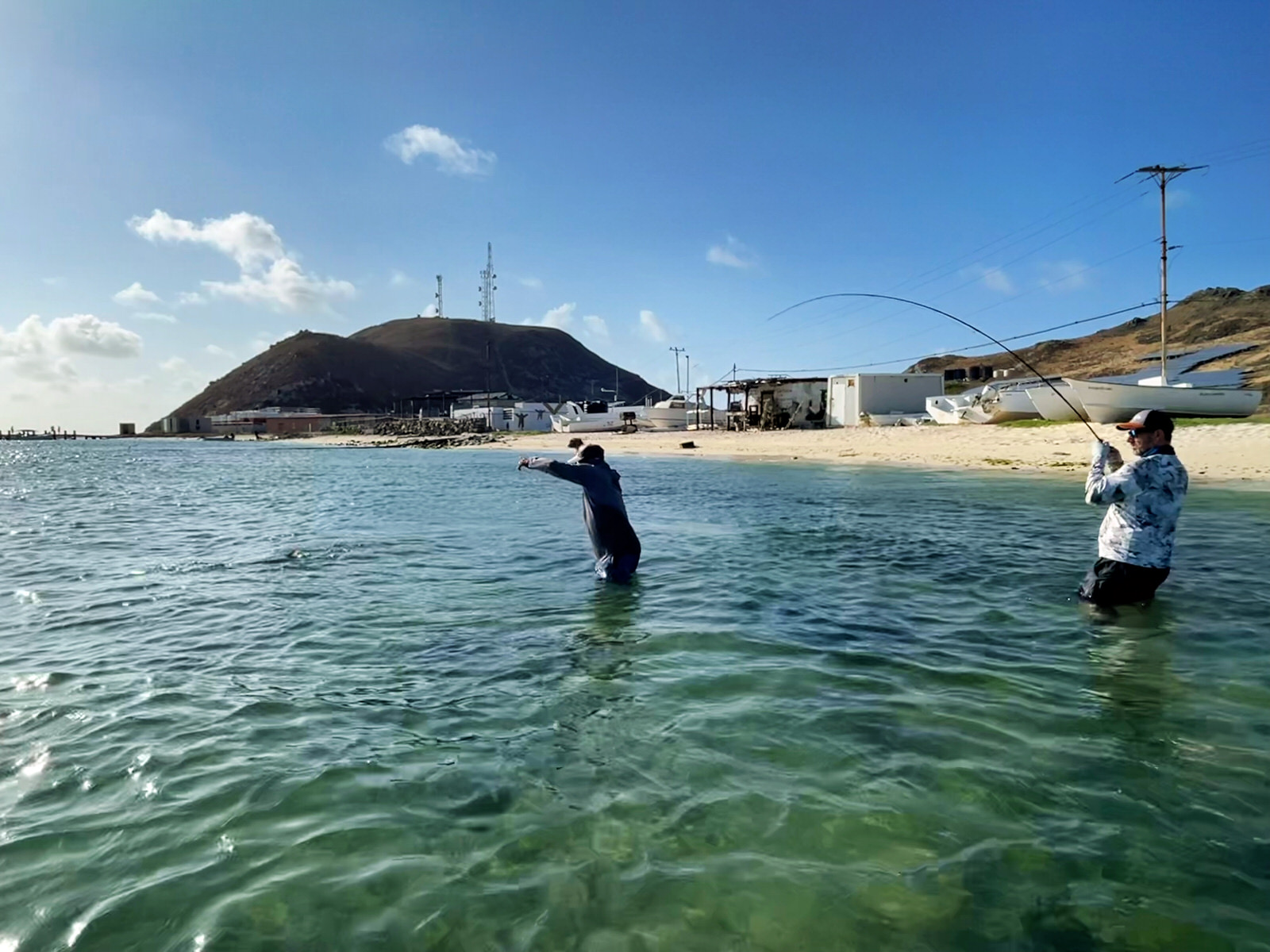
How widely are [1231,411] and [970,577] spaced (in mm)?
38003

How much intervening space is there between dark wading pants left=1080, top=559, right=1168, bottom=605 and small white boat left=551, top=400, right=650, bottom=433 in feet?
287

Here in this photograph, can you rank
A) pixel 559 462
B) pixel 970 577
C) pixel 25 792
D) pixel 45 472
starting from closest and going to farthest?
pixel 25 792
pixel 559 462
pixel 970 577
pixel 45 472

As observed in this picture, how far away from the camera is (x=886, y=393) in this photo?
65.8 metres

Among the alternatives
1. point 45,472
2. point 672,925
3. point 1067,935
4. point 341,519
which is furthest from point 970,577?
point 45,472

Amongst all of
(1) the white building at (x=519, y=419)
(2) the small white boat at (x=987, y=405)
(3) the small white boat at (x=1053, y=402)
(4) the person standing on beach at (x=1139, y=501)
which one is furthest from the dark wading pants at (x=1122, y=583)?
(1) the white building at (x=519, y=419)

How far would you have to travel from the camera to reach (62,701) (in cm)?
670

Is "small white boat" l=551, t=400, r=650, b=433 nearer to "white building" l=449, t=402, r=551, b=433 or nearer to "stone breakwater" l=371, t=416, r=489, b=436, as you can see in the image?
"white building" l=449, t=402, r=551, b=433

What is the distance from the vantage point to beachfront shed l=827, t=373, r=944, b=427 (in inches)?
2576

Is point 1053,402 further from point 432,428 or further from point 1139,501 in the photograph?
point 432,428

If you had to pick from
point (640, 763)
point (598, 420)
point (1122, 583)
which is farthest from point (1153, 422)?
point (598, 420)

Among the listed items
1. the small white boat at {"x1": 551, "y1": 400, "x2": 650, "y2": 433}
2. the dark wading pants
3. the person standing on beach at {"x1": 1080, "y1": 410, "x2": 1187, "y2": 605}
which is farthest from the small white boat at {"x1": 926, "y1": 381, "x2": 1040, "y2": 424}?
the person standing on beach at {"x1": 1080, "y1": 410, "x2": 1187, "y2": 605}

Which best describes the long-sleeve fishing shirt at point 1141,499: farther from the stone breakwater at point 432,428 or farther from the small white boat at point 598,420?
the stone breakwater at point 432,428

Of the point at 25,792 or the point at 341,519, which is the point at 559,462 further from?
the point at 341,519

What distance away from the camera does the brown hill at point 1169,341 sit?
80938mm
